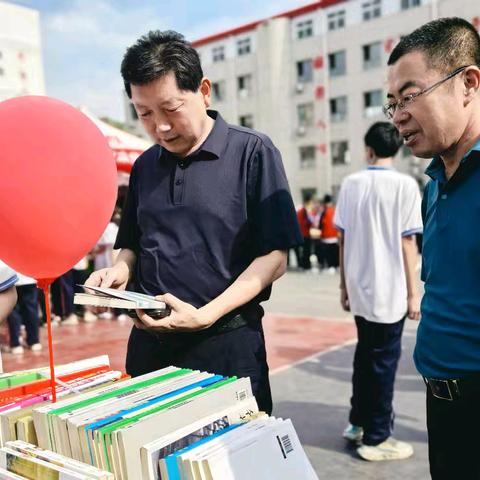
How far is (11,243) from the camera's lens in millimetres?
1442

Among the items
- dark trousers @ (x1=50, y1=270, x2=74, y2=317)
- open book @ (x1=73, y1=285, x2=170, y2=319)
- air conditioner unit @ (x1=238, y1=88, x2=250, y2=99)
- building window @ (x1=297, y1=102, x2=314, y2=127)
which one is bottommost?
dark trousers @ (x1=50, y1=270, x2=74, y2=317)

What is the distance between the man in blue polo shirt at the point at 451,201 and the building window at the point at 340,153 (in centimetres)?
2564

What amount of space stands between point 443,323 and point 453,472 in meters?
0.45

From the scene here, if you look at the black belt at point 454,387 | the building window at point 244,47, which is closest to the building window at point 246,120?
the building window at point 244,47

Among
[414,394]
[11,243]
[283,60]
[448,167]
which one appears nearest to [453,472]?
[448,167]

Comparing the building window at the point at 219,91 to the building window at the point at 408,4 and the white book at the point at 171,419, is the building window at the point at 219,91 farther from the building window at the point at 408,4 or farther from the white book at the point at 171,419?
the white book at the point at 171,419

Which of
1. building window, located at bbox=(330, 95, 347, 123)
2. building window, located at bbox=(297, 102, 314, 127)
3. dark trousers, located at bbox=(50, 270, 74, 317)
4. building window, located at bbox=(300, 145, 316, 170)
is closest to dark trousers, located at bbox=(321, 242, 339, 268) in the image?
dark trousers, located at bbox=(50, 270, 74, 317)

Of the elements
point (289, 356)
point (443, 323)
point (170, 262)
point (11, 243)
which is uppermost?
point (11, 243)

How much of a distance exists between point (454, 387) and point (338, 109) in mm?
26374

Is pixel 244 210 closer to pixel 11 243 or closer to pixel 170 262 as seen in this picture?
pixel 170 262

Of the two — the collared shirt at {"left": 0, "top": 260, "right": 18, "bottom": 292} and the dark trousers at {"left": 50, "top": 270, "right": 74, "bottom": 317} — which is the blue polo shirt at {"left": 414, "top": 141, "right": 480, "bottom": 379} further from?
the dark trousers at {"left": 50, "top": 270, "right": 74, "bottom": 317}

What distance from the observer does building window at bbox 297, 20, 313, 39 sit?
27.3 metres

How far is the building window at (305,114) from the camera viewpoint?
27.7 meters

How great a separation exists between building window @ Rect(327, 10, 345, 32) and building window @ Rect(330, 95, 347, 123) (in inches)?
129
